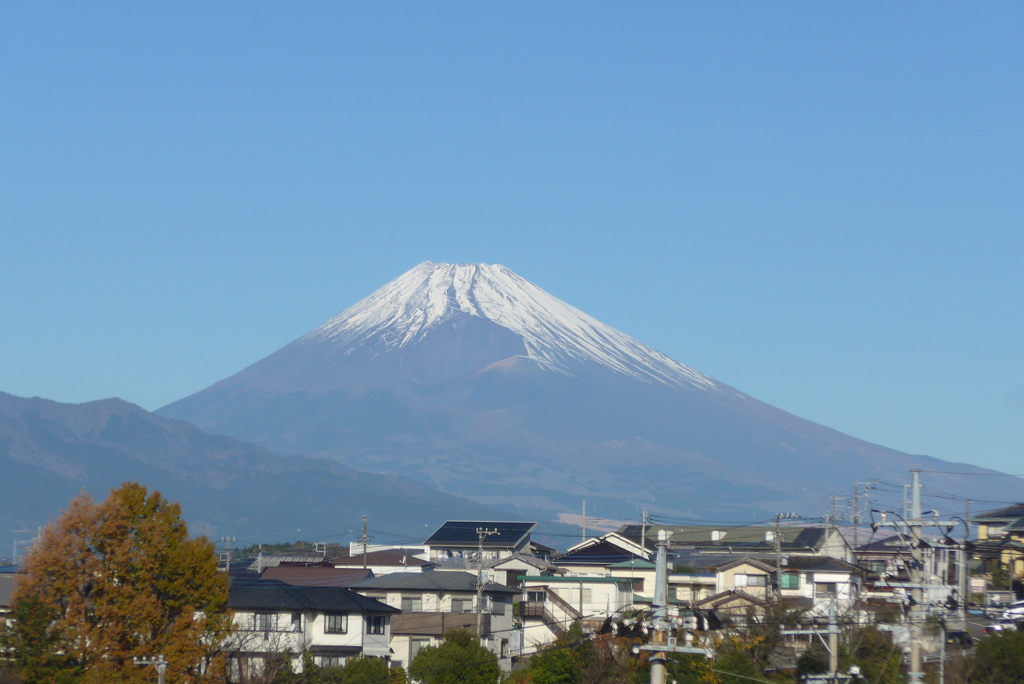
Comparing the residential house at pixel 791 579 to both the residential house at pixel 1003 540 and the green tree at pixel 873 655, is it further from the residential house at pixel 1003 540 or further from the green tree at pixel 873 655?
the green tree at pixel 873 655

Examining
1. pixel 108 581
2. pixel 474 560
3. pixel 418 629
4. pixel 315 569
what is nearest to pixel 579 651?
pixel 418 629

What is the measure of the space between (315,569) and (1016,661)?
38.2 metres

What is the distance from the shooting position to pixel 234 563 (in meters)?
76.8

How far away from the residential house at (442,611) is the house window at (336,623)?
2466 millimetres

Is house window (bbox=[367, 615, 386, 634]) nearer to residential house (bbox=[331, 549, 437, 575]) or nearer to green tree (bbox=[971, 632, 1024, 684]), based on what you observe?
green tree (bbox=[971, 632, 1024, 684])

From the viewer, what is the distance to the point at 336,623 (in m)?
37.1

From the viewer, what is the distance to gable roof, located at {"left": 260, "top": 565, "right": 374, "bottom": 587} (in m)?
55.0

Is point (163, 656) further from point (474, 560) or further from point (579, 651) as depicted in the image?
point (474, 560)

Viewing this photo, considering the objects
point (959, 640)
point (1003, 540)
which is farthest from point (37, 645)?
point (1003, 540)

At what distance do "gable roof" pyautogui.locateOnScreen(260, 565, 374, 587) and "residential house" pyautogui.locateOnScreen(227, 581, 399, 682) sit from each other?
640 inches

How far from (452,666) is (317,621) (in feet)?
16.9

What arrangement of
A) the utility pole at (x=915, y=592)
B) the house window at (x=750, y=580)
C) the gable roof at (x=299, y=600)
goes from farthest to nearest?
the house window at (x=750, y=580)
the gable roof at (x=299, y=600)
the utility pole at (x=915, y=592)

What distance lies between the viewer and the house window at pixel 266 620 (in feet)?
118

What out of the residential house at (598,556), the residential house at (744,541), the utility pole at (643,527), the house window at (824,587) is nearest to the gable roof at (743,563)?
the house window at (824,587)
